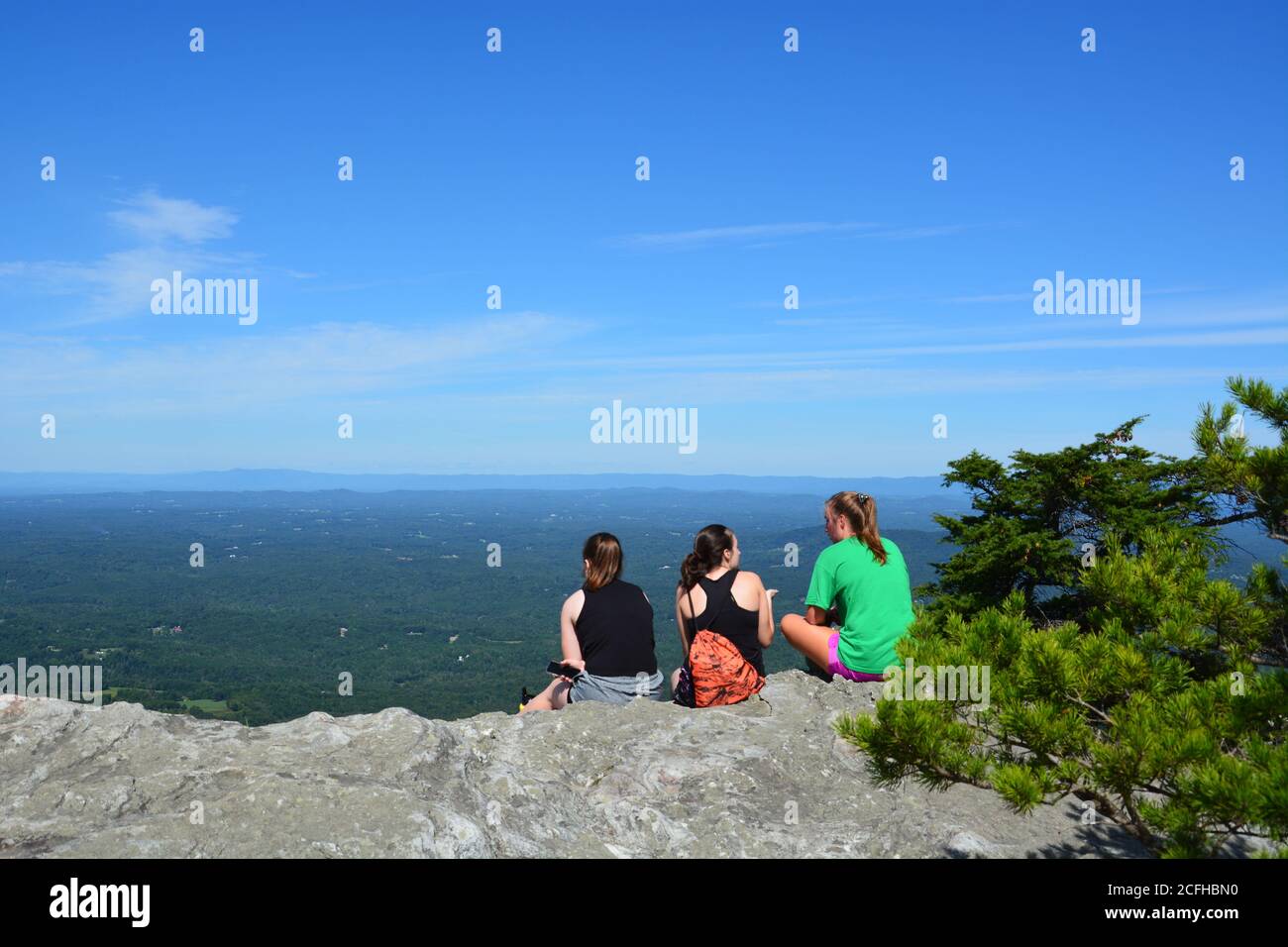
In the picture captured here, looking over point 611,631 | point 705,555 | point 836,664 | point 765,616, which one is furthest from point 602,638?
point 836,664

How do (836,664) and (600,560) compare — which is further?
(836,664)

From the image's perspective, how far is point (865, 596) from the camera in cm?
715

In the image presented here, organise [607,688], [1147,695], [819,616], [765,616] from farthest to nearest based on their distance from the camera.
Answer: [819,616]
[765,616]
[607,688]
[1147,695]

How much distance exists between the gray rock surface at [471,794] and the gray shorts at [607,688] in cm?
84

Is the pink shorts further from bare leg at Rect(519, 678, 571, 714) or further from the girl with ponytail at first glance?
bare leg at Rect(519, 678, 571, 714)

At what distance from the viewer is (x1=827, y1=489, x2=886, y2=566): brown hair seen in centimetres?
725

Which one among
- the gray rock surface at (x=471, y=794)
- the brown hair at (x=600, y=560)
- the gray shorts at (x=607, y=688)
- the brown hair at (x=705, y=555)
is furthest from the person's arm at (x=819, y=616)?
the brown hair at (x=600, y=560)

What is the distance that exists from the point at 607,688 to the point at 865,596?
96.9 inches

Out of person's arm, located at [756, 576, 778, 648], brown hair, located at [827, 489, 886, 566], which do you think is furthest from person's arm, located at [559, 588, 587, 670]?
brown hair, located at [827, 489, 886, 566]

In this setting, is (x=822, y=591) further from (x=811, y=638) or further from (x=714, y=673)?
(x=714, y=673)

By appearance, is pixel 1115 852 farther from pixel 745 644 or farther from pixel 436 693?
pixel 436 693

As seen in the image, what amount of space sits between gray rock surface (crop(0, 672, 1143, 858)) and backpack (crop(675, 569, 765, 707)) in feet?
1.83

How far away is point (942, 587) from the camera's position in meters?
20.4
